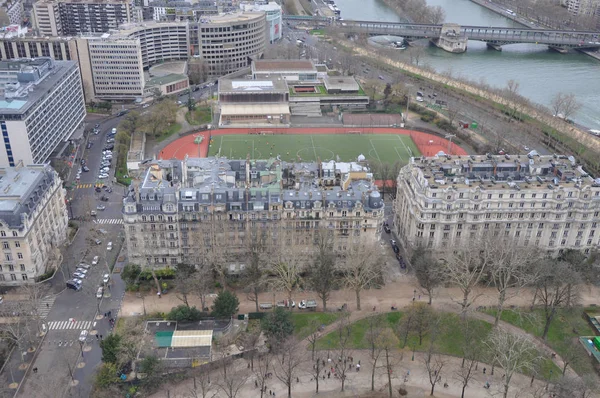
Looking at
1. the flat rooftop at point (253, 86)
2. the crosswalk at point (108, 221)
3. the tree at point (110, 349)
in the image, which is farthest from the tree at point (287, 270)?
the flat rooftop at point (253, 86)

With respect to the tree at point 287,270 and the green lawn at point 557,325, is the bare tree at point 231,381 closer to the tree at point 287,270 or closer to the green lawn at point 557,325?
the tree at point 287,270

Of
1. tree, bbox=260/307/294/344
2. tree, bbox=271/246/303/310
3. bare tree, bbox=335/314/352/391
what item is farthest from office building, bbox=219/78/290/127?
tree, bbox=260/307/294/344

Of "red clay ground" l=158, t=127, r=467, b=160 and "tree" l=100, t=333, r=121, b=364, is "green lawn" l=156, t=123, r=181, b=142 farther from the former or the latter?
"tree" l=100, t=333, r=121, b=364

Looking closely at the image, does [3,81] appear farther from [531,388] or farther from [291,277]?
[531,388]

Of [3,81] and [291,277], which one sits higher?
[3,81]

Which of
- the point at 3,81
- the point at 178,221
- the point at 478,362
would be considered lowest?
the point at 478,362

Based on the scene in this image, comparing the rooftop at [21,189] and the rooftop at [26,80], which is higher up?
the rooftop at [26,80]

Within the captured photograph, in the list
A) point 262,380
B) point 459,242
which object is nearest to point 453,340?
point 459,242
